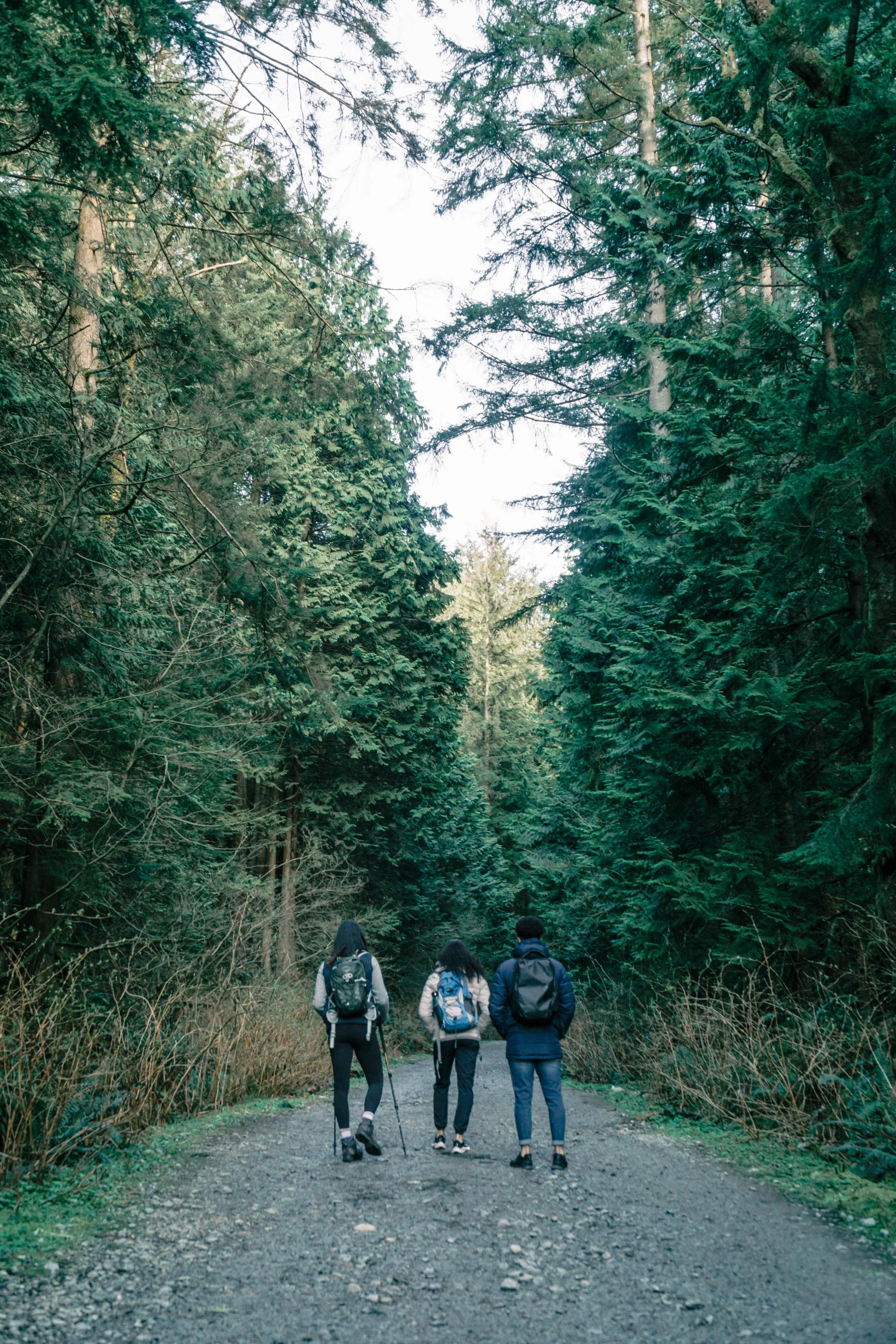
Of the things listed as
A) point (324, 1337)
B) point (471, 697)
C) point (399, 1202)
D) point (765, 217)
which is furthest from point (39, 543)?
point (471, 697)

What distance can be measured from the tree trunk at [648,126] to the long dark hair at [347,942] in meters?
11.3

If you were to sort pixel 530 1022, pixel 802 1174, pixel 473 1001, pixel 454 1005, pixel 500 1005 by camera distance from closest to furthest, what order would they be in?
pixel 802 1174, pixel 530 1022, pixel 500 1005, pixel 454 1005, pixel 473 1001

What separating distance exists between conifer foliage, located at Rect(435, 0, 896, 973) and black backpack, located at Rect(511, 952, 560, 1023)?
221 centimetres

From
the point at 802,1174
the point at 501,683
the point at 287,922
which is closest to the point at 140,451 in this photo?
the point at 802,1174

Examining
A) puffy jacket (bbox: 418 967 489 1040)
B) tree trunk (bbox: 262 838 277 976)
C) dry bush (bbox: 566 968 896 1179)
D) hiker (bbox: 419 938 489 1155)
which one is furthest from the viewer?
tree trunk (bbox: 262 838 277 976)

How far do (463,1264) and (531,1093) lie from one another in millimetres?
Result: 2261

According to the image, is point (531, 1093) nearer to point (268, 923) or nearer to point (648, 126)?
point (268, 923)

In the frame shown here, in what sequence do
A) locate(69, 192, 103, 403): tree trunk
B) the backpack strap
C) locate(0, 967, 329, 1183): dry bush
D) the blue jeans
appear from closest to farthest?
locate(0, 967, 329, 1183): dry bush, the blue jeans, the backpack strap, locate(69, 192, 103, 403): tree trunk

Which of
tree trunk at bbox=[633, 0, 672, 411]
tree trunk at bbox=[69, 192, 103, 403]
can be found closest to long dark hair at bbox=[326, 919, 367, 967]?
tree trunk at bbox=[69, 192, 103, 403]

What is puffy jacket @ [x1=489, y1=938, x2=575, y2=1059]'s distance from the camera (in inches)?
255

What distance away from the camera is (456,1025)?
23.2 feet

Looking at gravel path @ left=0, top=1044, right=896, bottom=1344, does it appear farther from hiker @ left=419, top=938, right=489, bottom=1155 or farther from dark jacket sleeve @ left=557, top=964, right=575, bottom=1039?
dark jacket sleeve @ left=557, top=964, right=575, bottom=1039

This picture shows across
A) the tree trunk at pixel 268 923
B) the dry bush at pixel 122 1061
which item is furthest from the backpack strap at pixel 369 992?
the tree trunk at pixel 268 923

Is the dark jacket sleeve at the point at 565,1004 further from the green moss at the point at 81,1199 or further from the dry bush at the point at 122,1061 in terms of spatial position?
the dry bush at the point at 122,1061
